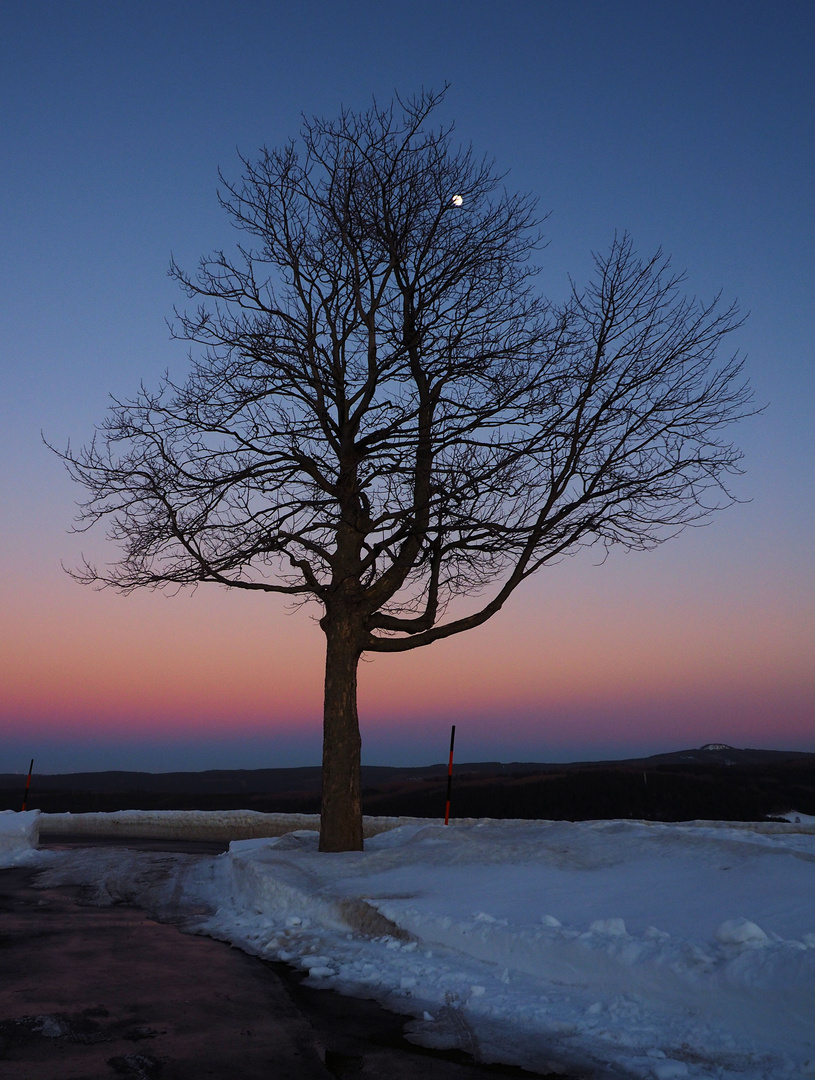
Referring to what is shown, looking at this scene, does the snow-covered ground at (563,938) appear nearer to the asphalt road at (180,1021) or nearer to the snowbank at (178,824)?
the asphalt road at (180,1021)

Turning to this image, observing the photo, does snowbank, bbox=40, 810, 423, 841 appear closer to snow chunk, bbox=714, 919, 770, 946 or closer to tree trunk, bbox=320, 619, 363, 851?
tree trunk, bbox=320, 619, 363, 851

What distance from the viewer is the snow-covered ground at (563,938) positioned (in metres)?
4.21

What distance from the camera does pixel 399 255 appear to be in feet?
42.0

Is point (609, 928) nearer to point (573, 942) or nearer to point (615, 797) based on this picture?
point (573, 942)

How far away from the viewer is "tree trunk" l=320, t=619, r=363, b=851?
37.4 feet

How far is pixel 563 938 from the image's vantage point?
5.47m

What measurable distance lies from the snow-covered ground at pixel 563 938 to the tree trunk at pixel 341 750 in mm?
1006

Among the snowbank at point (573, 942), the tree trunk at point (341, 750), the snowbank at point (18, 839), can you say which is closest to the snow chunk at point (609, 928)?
the snowbank at point (573, 942)

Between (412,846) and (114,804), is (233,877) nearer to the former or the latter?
(412,846)

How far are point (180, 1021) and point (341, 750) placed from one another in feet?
22.6

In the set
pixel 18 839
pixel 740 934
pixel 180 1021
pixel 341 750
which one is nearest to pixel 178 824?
pixel 18 839

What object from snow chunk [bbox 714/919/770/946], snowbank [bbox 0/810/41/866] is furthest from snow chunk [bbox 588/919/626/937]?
snowbank [bbox 0/810/41/866]

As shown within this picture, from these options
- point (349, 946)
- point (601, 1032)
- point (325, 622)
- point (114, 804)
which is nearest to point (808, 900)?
point (601, 1032)

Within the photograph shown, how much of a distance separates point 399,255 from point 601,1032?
11061 millimetres
